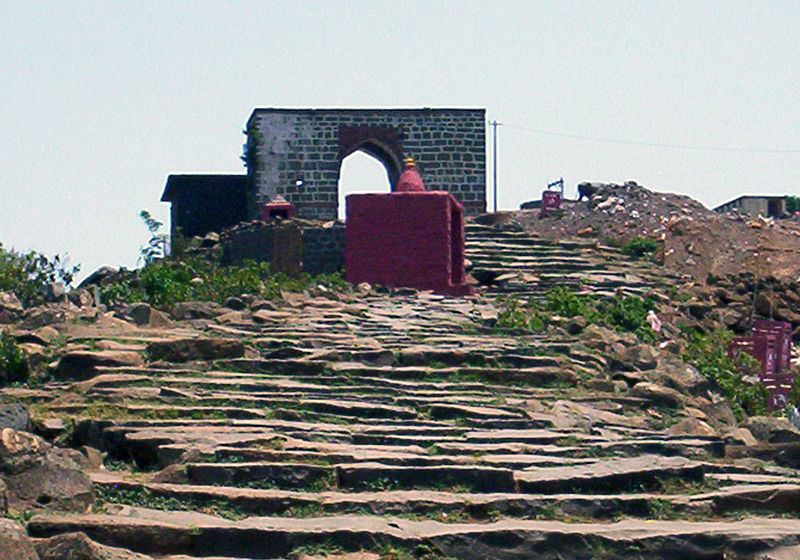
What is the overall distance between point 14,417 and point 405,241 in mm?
15923

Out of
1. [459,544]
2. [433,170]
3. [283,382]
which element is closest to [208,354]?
[283,382]

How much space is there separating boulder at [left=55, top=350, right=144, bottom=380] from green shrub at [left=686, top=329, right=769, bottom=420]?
6746mm

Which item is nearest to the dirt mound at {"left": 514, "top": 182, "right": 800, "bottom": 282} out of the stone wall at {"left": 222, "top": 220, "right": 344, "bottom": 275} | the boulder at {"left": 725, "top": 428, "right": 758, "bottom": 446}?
the stone wall at {"left": 222, "top": 220, "right": 344, "bottom": 275}

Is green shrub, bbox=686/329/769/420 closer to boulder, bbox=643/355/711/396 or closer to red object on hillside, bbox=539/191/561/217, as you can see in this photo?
boulder, bbox=643/355/711/396

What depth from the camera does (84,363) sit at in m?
12.6

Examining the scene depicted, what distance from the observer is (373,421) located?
11.4 m

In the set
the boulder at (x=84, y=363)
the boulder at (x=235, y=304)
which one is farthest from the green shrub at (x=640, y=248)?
the boulder at (x=84, y=363)

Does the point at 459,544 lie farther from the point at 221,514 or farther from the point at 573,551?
the point at 221,514

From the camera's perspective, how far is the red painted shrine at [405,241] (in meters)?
24.9

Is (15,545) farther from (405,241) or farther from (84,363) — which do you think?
(405,241)

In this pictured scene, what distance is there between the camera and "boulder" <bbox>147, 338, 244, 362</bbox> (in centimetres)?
1330

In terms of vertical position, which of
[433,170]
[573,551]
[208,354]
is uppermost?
[433,170]

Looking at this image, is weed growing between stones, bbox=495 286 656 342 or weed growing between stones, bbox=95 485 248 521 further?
weed growing between stones, bbox=495 286 656 342

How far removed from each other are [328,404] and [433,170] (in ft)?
73.7
